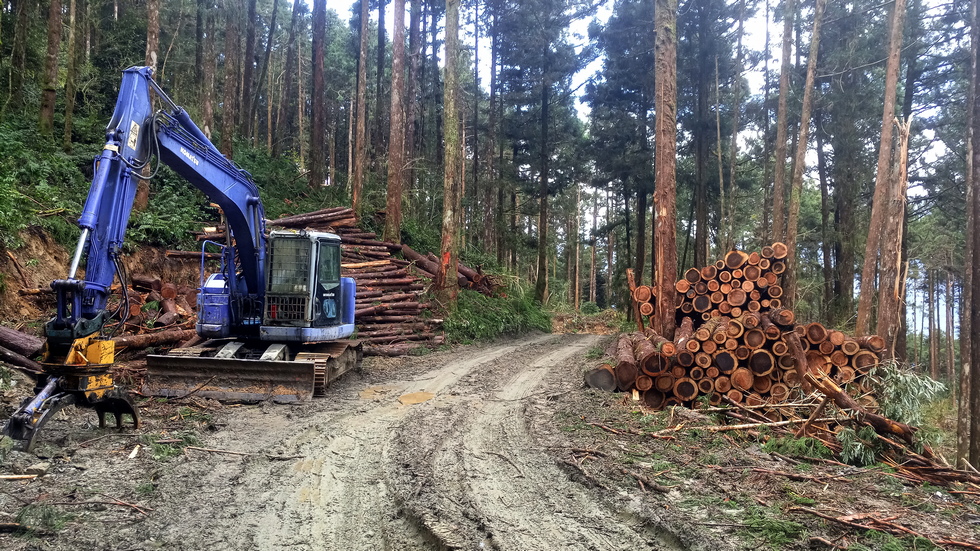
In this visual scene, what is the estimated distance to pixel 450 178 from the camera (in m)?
17.8

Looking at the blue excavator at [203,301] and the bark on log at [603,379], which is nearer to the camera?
the blue excavator at [203,301]

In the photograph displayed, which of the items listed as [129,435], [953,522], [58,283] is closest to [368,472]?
[129,435]

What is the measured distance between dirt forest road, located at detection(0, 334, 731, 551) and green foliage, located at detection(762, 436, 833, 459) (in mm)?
2410

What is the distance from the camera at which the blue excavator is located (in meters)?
5.46

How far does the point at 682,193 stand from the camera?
111 feet

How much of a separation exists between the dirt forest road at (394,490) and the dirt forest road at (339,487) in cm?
2

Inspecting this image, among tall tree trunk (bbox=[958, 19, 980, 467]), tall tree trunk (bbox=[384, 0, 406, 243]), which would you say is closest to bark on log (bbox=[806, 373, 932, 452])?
tall tree trunk (bbox=[958, 19, 980, 467])

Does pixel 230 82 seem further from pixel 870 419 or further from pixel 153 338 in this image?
pixel 870 419

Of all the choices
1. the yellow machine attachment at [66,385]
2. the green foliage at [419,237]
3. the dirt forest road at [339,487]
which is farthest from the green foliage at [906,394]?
the green foliage at [419,237]

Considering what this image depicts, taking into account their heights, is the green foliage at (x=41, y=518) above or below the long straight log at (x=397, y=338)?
below

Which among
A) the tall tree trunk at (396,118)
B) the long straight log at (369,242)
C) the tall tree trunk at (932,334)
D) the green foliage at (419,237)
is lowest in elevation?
the tall tree trunk at (932,334)

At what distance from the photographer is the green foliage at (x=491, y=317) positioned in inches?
695

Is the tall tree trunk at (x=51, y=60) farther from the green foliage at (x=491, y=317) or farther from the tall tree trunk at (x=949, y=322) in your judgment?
the tall tree trunk at (x=949, y=322)

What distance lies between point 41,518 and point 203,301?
626cm
